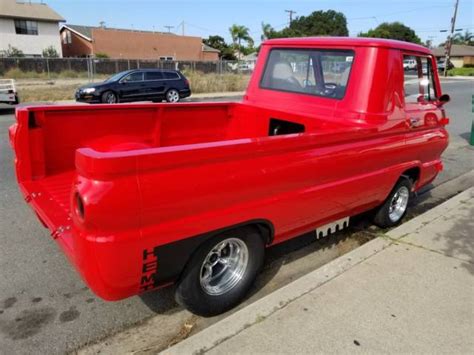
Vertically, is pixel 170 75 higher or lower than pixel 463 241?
higher

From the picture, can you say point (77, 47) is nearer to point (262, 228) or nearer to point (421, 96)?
point (421, 96)

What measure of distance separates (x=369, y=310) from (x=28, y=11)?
56143 millimetres

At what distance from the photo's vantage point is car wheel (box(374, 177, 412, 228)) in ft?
15.0

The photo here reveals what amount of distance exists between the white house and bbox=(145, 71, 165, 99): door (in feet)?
116

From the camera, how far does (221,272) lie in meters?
3.14

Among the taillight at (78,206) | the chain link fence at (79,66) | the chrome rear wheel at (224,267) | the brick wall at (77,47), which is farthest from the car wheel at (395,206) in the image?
the brick wall at (77,47)

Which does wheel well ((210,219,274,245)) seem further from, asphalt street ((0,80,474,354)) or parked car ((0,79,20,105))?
parked car ((0,79,20,105))

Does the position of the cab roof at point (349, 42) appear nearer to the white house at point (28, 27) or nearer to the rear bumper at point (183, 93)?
the rear bumper at point (183, 93)

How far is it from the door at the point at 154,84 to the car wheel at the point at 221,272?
55.4 feet

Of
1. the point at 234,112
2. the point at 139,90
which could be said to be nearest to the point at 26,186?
the point at 234,112

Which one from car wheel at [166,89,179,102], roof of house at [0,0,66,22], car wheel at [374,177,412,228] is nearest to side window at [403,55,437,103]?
car wheel at [374,177,412,228]

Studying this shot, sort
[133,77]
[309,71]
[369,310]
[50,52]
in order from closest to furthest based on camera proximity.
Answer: [369,310] → [309,71] → [133,77] → [50,52]

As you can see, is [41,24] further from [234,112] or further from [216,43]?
[234,112]

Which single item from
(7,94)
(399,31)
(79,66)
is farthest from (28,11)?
(399,31)
